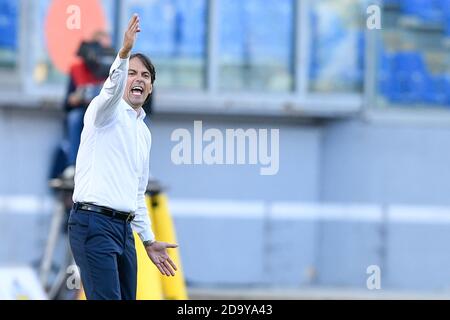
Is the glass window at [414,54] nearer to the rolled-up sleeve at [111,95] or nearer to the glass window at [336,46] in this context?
the glass window at [336,46]

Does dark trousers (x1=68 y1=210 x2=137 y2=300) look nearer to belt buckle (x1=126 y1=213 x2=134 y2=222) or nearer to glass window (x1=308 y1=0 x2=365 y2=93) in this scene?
belt buckle (x1=126 y1=213 x2=134 y2=222)

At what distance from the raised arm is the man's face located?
0.30ft

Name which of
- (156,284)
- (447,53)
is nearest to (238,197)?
(447,53)

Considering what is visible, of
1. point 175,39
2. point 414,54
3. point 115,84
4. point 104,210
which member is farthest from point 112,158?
point 414,54

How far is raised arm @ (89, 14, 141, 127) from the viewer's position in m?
4.66

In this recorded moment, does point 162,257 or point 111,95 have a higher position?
point 111,95

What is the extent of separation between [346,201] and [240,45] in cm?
150

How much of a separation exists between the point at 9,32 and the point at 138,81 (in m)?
5.80

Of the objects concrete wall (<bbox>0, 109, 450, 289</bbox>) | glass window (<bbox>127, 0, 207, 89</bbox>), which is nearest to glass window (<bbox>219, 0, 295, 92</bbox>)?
glass window (<bbox>127, 0, 207, 89</bbox>)

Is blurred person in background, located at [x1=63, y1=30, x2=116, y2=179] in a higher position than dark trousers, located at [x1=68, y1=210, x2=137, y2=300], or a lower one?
higher

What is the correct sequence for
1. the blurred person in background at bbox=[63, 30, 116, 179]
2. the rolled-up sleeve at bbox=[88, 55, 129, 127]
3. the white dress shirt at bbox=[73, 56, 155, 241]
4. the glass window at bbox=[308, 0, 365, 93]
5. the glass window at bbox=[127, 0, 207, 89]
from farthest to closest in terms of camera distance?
the glass window at bbox=[308, 0, 365, 93] < the glass window at bbox=[127, 0, 207, 89] < the blurred person in background at bbox=[63, 30, 116, 179] < the white dress shirt at bbox=[73, 56, 155, 241] < the rolled-up sleeve at bbox=[88, 55, 129, 127]

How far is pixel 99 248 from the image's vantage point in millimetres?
5211

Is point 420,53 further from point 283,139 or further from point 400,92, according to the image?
point 283,139

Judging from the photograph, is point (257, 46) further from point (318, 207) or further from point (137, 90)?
point (137, 90)
